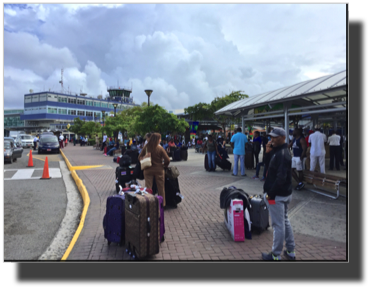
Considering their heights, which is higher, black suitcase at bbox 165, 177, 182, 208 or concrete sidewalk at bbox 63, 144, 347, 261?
black suitcase at bbox 165, 177, 182, 208

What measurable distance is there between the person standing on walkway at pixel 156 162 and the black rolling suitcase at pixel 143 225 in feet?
6.64

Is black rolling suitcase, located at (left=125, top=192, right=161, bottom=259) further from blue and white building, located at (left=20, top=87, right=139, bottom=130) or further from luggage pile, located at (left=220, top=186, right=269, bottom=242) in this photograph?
blue and white building, located at (left=20, top=87, right=139, bottom=130)

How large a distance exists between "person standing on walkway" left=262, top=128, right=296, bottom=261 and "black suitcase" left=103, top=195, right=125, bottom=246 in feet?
6.89

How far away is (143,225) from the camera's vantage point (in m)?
3.76

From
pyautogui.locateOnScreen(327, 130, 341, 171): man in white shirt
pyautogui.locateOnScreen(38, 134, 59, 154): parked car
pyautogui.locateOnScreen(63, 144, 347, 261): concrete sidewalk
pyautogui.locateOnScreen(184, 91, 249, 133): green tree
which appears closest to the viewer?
pyautogui.locateOnScreen(63, 144, 347, 261): concrete sidewalk

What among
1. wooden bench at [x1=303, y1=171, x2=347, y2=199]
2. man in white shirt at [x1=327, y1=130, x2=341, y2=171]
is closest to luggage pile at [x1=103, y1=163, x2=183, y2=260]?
wooden bench at [x1=303, y1=171, x2=347, y2=199]

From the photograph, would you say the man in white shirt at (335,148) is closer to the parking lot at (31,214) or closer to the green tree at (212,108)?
the parking lot at (31,214)

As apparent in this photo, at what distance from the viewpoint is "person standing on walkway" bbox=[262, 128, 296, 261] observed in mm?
3676

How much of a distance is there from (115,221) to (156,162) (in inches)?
74.2

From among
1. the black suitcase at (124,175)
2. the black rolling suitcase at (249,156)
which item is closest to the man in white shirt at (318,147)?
the black rolling suitcase at (249,156)

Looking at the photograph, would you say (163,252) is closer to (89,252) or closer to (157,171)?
(89,252)

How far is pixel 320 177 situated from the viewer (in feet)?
25.4

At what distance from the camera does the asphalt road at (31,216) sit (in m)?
4.73

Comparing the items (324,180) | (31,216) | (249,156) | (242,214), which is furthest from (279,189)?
(249,156)
